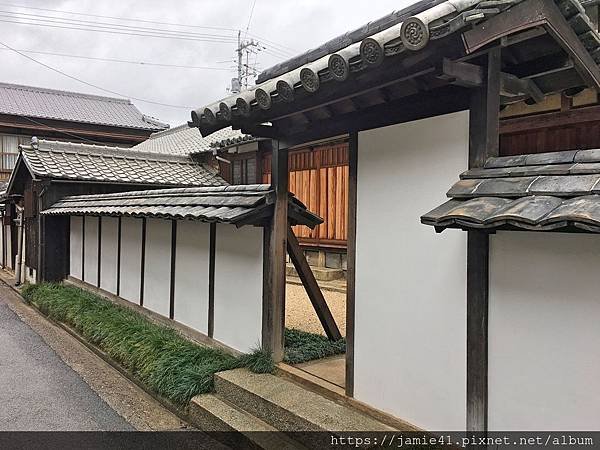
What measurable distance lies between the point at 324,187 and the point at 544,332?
9.07 metres

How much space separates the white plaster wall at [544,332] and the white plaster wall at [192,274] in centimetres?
436

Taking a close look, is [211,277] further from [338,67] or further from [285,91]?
[338,67]

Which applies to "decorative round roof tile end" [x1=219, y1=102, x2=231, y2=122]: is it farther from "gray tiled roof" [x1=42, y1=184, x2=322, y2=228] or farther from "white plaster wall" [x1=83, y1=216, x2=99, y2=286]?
"white plaster wall" [x1=83, y1=216, x2=99, y2=286]

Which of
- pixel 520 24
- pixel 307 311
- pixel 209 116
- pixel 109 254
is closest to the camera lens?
pixel 520 24

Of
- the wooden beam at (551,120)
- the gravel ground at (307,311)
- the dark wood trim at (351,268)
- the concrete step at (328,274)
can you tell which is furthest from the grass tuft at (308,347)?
the concrete step at (328,274)

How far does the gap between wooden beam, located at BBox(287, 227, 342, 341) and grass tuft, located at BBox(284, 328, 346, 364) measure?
0.16m

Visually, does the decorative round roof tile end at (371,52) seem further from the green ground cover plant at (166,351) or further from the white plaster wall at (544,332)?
the green ground cover plant at (166,351)

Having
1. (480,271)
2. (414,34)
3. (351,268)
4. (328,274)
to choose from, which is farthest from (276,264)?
(328,274)

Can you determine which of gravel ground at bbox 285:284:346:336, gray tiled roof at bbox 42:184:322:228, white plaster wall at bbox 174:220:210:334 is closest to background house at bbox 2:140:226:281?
gray tiled roof at bbox 42:184:322:228

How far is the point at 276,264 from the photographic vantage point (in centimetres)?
532

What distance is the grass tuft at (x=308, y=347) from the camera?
5492 millimetres

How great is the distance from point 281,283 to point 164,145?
19.2m

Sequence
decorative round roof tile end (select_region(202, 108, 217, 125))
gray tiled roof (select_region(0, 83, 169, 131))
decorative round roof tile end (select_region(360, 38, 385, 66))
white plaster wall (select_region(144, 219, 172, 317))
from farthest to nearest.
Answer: gray tiled roof (select_region(0, 83, 169, 131)) < white plaster wall (select_region(144, 219, 172, 317)) < decorative round roof tile end (select_region(202, 108, 217, 125)) < decorative round roof tile end (select_region(360, 38, 385, 66))

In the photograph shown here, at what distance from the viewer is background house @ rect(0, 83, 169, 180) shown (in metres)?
23.7
